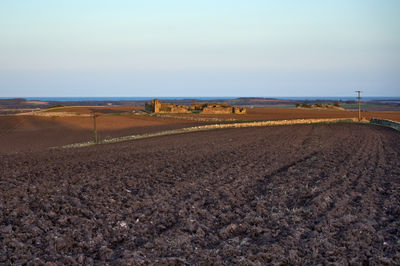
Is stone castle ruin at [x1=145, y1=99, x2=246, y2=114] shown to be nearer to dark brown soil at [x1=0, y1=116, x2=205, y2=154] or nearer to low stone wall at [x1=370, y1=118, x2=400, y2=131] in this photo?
dark brown soil at [x1=0, y1=116, x2=205, y2=154]

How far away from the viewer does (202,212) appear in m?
7.53

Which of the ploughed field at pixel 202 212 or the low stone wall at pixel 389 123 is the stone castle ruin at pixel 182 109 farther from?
the ploughed field at pixel 202 212

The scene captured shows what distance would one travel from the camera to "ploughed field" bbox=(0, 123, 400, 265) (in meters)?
5.56

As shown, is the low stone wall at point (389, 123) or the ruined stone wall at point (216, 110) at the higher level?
the ruined stone wall at point (216, 110)

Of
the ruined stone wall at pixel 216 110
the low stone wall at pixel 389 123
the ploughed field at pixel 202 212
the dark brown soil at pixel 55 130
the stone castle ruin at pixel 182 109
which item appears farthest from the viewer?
the ruined stone wall at pixel 216 110

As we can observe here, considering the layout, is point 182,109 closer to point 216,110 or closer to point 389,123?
point 216,110

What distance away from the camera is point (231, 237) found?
6254 millimetres

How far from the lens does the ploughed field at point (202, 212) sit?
556 cm

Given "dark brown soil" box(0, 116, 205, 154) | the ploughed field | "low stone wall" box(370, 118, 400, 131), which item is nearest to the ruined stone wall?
"dark brown soil" box(0, 116, 205, 154)

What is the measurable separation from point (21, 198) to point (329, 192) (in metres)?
6.70

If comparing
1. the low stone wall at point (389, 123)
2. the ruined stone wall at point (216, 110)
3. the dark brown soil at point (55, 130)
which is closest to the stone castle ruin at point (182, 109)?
the ruined stone wall at point (216, 110)

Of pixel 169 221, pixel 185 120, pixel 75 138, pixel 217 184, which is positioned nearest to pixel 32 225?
pixel 169 221

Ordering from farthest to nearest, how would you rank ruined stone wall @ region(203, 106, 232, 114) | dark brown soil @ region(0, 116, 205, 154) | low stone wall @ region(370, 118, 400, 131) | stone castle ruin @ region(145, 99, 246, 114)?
ruined stone wall @ region(203, 106, 232, 114) < stone castle ruin @ region(145, 99, 246, 114) < low stone wall @ region(370, 118, 400, 131) < dark brown soil @ region(0, 116, 205, 154)

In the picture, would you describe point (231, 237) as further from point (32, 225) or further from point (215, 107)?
point (215, 107)
